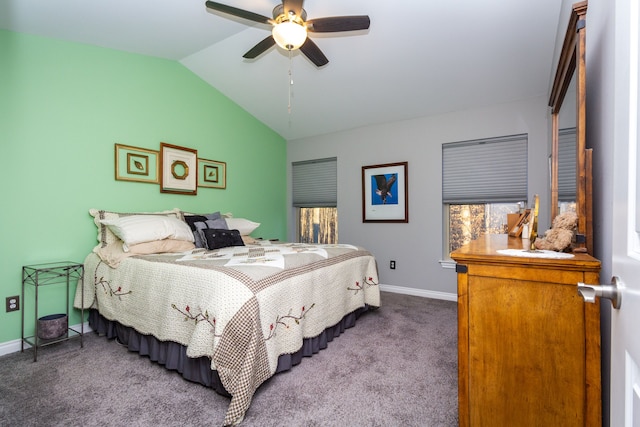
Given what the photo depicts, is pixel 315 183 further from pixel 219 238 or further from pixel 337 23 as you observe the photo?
pixel 337 23

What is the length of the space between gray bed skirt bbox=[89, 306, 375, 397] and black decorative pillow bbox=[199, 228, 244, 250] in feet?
3.08

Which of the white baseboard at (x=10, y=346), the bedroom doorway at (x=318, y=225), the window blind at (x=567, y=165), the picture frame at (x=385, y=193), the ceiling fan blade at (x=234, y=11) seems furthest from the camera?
the bedroom doorway at (x=318, y=225)

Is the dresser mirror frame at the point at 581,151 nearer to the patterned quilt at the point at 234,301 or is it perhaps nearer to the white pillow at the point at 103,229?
the patterned quilt at the point at 234,301

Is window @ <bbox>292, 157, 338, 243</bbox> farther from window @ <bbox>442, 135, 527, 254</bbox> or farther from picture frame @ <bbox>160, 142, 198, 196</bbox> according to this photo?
picture frame @ <bbox>160, 142, 198, 196</bbox>

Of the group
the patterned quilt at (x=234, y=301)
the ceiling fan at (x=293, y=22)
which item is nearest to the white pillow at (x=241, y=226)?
the patterned quilt at (x=234, y=301)

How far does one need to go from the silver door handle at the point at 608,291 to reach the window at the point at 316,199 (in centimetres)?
397

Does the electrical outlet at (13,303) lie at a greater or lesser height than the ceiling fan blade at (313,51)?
lesser

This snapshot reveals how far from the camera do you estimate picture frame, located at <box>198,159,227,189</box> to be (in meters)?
3.70

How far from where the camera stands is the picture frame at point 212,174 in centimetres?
370

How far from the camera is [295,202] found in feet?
16.2

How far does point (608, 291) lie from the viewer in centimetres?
59

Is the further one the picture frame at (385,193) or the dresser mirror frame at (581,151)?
the picture frame at (385,193)

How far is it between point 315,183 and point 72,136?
115 inches

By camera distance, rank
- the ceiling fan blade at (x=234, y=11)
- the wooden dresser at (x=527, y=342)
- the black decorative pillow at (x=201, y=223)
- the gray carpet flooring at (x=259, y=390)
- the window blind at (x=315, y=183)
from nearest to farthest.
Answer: the wooden dresser at (x=527, y=342), the gray carpet flooring at (x=259, y=390), the ceiling fan blade at (x=234, y=11), the black decorative pillow at (x=201, y=223), the window blind at (x=315, y=183)
